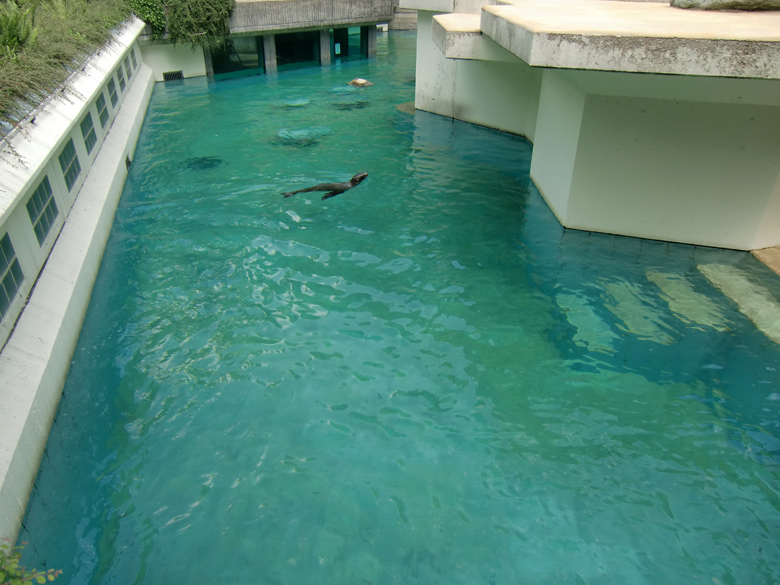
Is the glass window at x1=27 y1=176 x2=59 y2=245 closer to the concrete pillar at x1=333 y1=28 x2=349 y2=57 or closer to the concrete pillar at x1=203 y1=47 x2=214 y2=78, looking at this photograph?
the concrete pillar at x1=203 y1=47 x2=214 y2=78

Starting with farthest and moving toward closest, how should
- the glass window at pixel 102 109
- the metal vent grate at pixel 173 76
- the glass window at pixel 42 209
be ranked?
the metal vent grate at pixel 173 76, the glass window at pixel 102 109, the glass window at pixel 42 209

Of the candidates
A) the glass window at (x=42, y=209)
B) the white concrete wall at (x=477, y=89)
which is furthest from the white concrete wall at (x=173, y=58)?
the glass window at (x=42, y=209)

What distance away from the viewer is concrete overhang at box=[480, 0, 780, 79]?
196 inches

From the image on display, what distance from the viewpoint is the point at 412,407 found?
5445mm

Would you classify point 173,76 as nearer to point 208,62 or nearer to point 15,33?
point 208,62

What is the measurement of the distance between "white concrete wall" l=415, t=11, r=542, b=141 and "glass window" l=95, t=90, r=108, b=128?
27.5ft

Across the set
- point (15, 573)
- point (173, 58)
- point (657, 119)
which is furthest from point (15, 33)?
point (173, 58)

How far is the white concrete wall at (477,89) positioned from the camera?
1334 cm

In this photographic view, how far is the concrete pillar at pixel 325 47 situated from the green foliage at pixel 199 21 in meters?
4.61

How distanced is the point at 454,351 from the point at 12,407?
424cm

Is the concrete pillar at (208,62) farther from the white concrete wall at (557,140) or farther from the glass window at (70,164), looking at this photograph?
the white concrete wall at (557,140)

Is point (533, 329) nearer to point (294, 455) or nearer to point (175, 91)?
point (294, 455)

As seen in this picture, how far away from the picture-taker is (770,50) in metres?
4.86

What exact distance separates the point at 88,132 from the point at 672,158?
991cm
